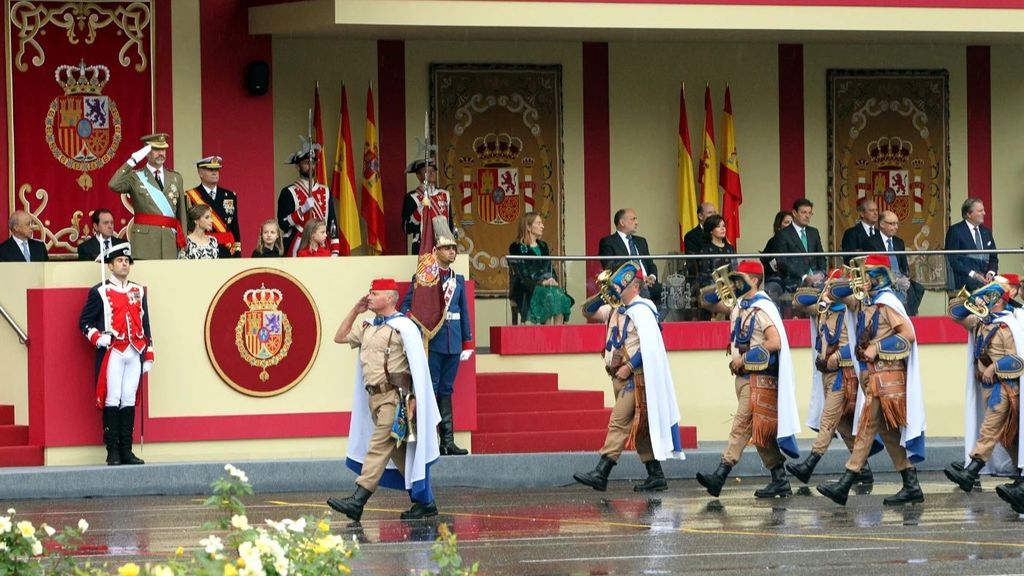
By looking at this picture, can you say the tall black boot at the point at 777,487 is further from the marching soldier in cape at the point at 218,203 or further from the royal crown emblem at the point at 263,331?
the marching soldier in cape at the point at 218,203

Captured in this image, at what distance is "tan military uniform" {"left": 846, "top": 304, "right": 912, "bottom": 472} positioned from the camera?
1794 centimetres

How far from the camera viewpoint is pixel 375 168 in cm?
2472

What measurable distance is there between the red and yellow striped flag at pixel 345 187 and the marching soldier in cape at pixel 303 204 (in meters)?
0.92

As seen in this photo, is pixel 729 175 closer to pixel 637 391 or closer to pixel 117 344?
pixel 637 391

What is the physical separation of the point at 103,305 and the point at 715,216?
737cm

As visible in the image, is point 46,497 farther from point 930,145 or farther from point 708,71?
point 930,145

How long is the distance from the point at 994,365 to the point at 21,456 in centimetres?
872

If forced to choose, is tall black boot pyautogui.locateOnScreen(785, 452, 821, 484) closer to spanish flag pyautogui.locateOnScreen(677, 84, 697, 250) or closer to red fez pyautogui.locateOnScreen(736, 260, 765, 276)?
red fez pyautogui.locateOnScreen(736, 260, 765, 276)

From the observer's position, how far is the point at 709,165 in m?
26.2

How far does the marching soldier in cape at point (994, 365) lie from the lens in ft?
59.3

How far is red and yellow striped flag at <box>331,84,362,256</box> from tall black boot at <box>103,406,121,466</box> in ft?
17.3

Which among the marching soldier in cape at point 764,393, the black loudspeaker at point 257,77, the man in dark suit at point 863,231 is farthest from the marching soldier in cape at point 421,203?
the marching soldier in cape at point 764,393

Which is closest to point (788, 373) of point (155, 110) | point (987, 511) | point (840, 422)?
point (840, 422)

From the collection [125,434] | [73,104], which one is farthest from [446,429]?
[73,104]
